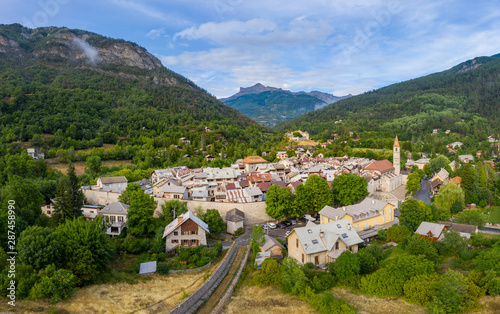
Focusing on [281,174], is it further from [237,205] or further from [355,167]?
[237,205]

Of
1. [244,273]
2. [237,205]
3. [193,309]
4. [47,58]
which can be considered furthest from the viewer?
[47,58]

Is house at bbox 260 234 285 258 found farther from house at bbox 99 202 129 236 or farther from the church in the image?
the church

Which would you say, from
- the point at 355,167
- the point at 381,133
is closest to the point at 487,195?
the point at 355,167

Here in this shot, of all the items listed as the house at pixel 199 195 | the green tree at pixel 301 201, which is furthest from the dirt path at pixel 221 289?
the house at pixel 199 195

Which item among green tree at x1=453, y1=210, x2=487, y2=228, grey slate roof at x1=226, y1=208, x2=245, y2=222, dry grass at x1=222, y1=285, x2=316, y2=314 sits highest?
grey slate roof at x1=226, y1=208, x2=245, y2=222

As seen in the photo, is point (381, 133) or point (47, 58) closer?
point (381, 133)

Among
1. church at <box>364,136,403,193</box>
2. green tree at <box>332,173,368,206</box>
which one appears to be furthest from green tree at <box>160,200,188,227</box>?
church at <box>364,136,403,193</box>
